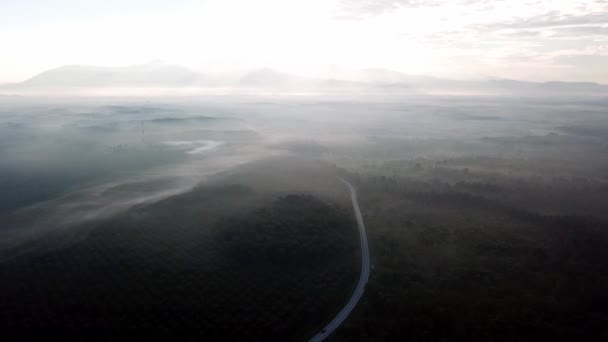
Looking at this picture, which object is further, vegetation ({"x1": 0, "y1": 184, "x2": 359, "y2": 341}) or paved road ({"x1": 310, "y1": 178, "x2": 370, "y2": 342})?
paved road ({"x1": 310, "y1": 178, "x2": 370, "y2": 342})

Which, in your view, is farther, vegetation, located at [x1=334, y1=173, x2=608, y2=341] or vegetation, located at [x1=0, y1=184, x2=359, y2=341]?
vegetation, located at [x1=334, y1=173, x2=608, y2=341]

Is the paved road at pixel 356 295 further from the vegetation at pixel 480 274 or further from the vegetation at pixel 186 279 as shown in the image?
the vegetation at pixel 480 274

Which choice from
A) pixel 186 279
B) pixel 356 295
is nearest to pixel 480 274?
pixel 356 295

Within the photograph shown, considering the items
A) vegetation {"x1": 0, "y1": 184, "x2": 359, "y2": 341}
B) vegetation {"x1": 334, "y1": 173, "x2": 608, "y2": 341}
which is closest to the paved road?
vegetation {"x1": 0, "y1": 184, "x2": 359, "y2": 341}

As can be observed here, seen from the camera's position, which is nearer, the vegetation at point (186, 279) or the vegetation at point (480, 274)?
the vegetation at point (186, 279)

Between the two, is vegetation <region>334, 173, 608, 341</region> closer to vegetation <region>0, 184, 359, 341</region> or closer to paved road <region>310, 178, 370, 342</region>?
paved road <region>310, 178, 370, 342</region>

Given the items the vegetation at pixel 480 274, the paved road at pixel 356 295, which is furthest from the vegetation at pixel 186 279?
the vegetation at pixel 480 274

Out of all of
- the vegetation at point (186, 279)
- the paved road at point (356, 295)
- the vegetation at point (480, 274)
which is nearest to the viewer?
the vegetation at point (186, 279)

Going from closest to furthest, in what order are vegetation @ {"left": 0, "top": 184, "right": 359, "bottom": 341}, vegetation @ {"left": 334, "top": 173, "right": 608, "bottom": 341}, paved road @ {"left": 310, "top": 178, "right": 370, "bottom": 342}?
vegetation @ {"left": 0, "top": 184, "right": 359, "bottom": 341} → paved road @ {"left": 310, "top": 178, "right": 370, "bottom": 342} → vegetation @ {"left": 334, "top": 173, "right": 608, "bottom": 341}

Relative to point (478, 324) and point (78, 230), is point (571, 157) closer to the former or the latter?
point (478, 324)

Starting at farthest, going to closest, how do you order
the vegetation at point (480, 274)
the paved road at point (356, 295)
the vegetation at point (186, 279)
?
1. the vegetation at point (480, 274)
2. the paved road at point (356, 295)
3. the vegetation at point (186, 279)

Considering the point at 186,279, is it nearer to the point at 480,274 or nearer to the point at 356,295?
the point at 356,295

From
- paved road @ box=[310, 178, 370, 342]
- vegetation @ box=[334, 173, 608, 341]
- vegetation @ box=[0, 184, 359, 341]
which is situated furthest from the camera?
vegetation @ box=[334, 173, 608, 341]
